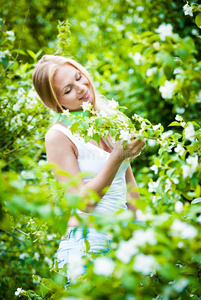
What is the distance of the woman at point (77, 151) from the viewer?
1.61 metres

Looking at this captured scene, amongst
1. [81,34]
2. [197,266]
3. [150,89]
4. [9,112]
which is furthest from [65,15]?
[197,266]

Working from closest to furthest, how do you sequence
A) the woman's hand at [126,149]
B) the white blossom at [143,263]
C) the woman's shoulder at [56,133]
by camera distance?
the white blossom at [143,263]
the woman's hand at [126,149]
the woman's shoulder at [56,133]

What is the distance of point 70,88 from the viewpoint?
1.85 m

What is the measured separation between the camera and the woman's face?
6.05 feet

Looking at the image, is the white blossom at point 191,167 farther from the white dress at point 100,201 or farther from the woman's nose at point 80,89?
the woman's nose at point 80,89

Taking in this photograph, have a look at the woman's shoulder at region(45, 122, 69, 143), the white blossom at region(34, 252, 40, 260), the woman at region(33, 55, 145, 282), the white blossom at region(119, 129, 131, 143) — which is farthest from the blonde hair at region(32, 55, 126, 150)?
the white blossom at region(34, 252, 40, 260)

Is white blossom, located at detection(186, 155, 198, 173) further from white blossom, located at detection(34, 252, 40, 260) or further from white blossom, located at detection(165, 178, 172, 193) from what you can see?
white blossom, located at detection(34, 252, 40, 260)

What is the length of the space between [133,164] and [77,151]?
8.49 ft

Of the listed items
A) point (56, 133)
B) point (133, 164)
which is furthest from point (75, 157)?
point (133, 164)

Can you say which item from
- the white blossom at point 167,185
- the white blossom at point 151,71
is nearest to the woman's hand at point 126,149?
the white blossom at point 167,185

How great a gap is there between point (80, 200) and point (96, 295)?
0.23 meters

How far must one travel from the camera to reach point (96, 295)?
2.58 ft

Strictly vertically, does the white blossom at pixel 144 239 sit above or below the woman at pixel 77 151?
above

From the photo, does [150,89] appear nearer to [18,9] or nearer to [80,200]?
[80,200]
